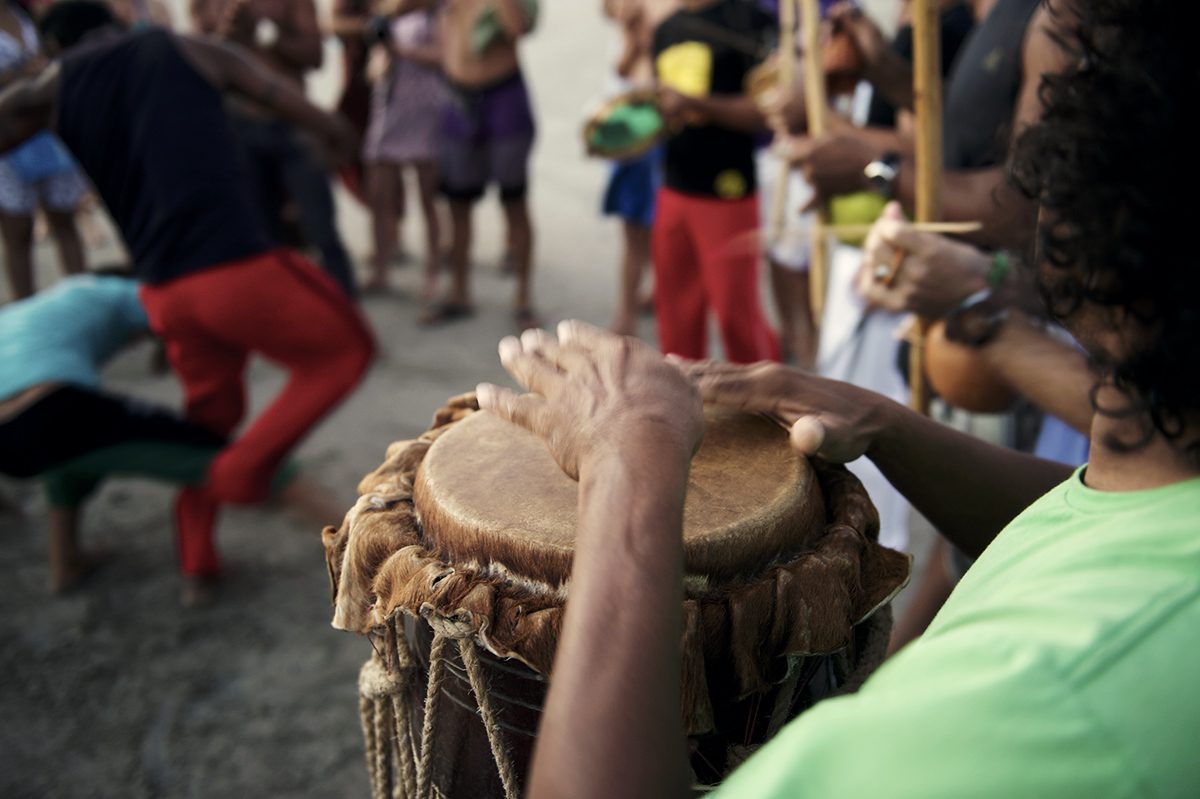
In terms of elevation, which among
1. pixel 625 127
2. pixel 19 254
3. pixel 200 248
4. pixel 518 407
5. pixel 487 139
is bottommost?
pixel 19 254

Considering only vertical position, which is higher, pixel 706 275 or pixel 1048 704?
pixel 1048 704

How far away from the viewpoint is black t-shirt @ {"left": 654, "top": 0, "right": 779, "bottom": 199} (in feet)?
11.9

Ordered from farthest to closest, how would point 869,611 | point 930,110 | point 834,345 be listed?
point 834,345
point 930,110
point 869,611

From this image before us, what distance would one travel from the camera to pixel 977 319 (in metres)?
1.71

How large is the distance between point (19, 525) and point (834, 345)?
9.25 ft

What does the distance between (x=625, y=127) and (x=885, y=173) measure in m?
1.50

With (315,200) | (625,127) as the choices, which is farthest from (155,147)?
(315,200)

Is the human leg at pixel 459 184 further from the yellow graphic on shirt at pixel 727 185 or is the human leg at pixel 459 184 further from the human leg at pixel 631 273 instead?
the yellow graphic on shirt at pixel 727 185

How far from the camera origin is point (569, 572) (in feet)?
3.38

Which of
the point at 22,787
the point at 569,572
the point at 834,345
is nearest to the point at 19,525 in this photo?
the point at 22,787

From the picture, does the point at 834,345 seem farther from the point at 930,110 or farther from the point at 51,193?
the point at 51,193

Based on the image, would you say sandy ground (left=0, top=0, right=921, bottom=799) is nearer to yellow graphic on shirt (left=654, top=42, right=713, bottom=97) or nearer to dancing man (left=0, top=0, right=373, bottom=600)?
dancing man (left=0, top=0, right=373, bottom=600)

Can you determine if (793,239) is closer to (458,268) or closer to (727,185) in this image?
(727,185)

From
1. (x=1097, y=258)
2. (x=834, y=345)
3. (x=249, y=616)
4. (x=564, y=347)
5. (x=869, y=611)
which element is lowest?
(x=249, y=616)
